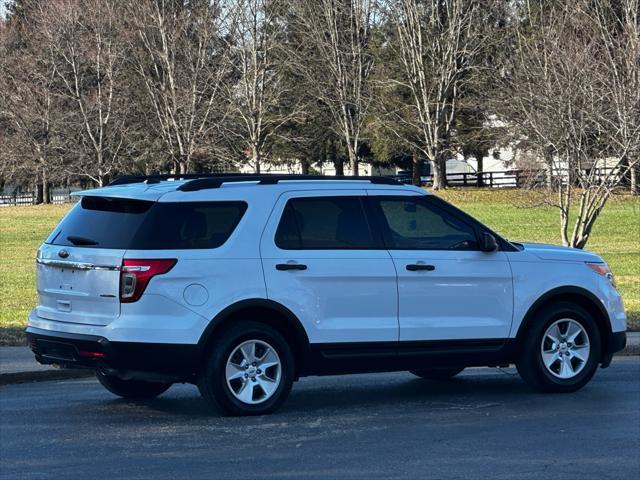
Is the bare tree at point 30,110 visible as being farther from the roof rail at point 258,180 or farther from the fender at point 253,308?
the fender at point 253,308

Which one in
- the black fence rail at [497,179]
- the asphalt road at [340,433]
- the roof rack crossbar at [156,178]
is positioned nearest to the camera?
the asphalt road at [340,433]

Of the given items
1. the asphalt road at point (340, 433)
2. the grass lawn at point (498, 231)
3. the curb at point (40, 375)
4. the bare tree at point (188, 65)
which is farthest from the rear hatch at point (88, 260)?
the bare tree at point (188, 65)

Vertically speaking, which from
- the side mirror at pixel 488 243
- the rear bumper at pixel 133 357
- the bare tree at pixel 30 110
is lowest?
the rear bumper at pixel 133 357

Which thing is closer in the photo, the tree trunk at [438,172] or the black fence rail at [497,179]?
the black fence rail at [497,179]

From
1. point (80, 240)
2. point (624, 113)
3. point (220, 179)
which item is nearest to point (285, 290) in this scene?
point (220, 179)

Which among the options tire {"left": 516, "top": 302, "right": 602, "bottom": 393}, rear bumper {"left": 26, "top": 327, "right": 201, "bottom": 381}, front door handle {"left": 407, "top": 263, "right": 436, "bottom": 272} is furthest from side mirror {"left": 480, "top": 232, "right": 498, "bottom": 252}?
rear bumper {"left": 26, "top": 327, "right": 201, "bottom": 381}

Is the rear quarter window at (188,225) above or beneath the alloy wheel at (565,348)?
above

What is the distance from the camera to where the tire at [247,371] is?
9.67 meters

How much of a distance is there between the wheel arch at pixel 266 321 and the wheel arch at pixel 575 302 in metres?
1.99

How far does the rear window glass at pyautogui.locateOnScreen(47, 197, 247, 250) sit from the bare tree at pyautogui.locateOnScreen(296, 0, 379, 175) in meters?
52.5

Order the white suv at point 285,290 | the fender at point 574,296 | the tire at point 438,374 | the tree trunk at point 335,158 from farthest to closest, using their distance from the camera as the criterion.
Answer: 1. the tree trunk at point 335,158
2. the tire at point 438,374
3. the fender at point 574,296
4. the white suv at point 285,290

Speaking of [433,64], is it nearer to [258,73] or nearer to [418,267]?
[258,73]

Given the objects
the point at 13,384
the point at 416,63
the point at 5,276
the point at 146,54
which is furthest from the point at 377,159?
the point at 13,384

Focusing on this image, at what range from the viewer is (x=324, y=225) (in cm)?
1029
